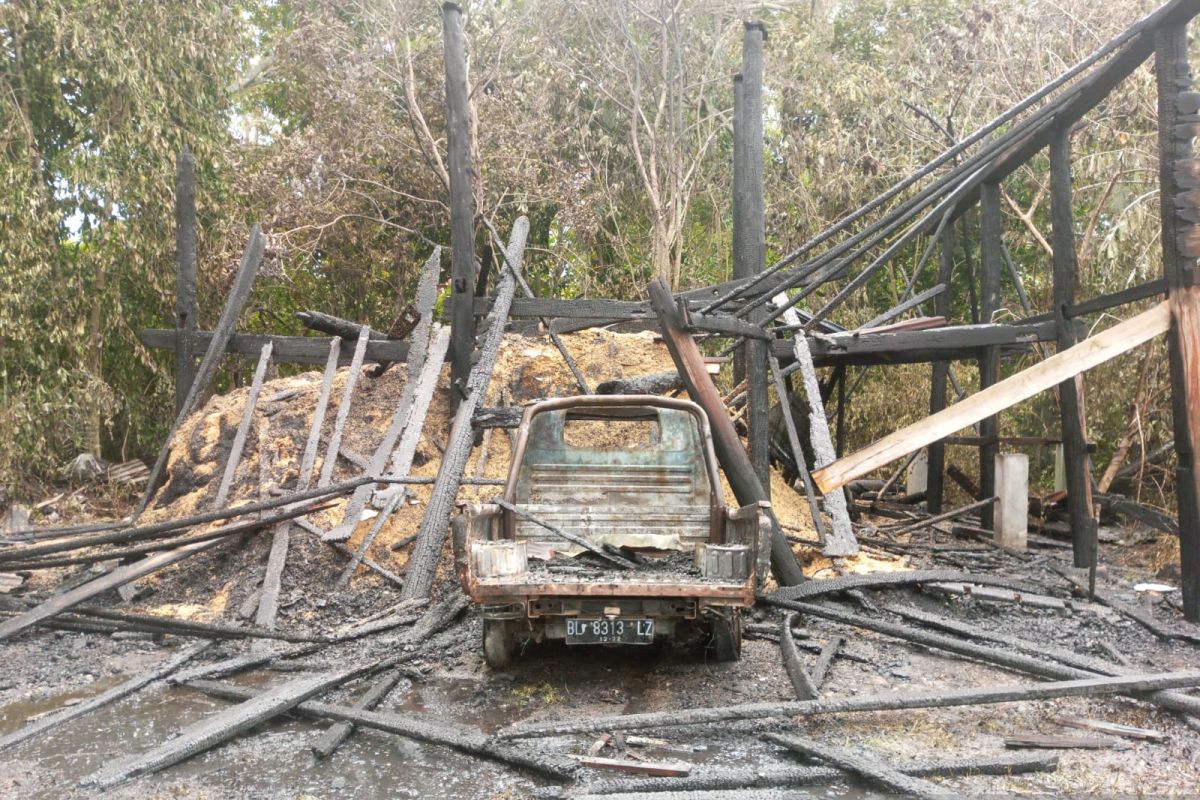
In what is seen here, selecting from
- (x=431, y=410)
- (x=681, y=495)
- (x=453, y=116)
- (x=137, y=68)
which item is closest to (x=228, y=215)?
(x=137, y=68)

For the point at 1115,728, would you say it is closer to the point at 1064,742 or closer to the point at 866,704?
the point at 1064,742

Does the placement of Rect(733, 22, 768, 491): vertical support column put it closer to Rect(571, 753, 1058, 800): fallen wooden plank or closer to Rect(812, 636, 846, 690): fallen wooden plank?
Rect(812, 636, 846, 690): fallen wooden plank

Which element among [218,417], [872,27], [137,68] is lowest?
[218,417]

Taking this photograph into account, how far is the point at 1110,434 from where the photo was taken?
1420 cm

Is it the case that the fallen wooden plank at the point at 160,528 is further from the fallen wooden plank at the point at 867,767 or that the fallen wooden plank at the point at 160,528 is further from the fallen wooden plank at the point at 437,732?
the fallen wooden plank at the point at 867,767

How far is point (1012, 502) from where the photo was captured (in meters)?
10.4

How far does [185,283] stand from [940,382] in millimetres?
9485

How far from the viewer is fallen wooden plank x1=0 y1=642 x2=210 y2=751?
194 inches

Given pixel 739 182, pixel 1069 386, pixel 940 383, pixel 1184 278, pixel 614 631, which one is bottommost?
pixel 614 631

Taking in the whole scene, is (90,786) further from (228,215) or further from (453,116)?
(228,215)

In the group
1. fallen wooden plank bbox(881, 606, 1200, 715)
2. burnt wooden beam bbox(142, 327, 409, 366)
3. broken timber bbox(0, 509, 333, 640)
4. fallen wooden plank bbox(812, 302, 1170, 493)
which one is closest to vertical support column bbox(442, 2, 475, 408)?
burnt wooden beam bbox(142, 327, 409, 366)

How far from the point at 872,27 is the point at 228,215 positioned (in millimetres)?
14774

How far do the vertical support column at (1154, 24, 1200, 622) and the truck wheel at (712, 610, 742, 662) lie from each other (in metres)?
3.81

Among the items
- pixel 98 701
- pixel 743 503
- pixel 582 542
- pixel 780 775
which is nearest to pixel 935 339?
pixel 743 503
